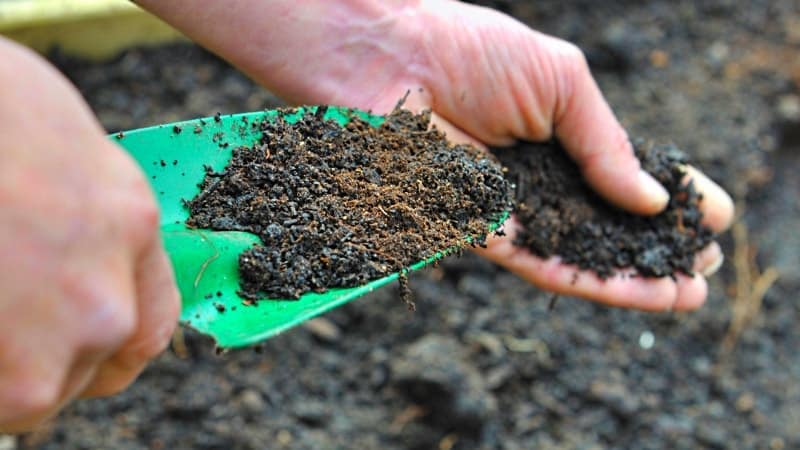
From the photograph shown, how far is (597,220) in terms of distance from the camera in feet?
5.67

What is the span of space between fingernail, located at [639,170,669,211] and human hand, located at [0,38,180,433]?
46.4 inches

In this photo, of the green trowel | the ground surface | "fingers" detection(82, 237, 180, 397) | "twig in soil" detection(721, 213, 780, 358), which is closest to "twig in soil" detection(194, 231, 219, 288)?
the green trowel

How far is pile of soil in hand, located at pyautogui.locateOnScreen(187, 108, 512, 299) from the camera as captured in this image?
115cm

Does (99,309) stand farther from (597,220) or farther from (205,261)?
(597,220)

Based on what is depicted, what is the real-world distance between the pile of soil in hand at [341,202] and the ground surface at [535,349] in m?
0.71

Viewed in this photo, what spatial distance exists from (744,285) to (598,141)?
95cm

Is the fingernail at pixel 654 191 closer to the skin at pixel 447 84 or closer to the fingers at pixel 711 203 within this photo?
the skin at pixel 447 84

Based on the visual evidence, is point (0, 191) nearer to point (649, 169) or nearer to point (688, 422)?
point (649, 169)

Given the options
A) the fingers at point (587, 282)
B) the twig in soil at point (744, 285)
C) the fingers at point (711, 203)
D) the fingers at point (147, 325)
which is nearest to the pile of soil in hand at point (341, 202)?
the fingers at point (147, 325)

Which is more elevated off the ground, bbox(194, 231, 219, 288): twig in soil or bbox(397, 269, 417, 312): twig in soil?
bbox(194, 231, 219, 288): twig in soil

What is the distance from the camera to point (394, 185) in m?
1.28

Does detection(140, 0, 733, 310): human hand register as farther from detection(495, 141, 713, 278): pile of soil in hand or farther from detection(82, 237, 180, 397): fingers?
detection(82, 237, 180, 397): fingers

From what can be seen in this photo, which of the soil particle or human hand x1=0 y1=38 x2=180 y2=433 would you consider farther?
the soil particle

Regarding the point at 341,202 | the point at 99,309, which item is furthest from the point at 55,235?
the point at 341,202
